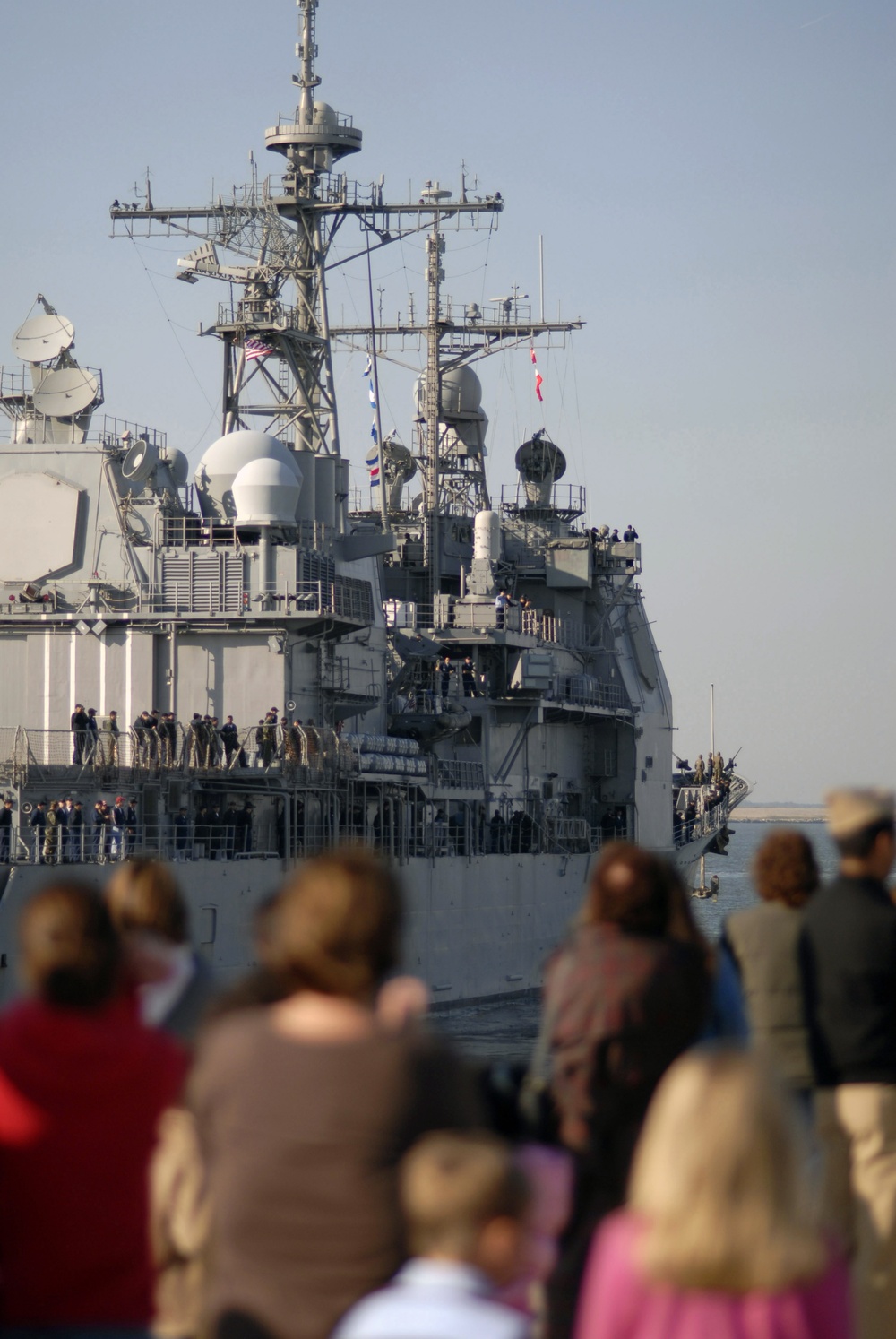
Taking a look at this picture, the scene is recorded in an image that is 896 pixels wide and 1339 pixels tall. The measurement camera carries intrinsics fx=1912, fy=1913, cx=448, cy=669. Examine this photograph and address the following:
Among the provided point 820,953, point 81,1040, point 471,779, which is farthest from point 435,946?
point 81,1040

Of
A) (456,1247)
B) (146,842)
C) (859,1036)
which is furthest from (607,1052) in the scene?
(146,842)

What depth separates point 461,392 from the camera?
43719 millimetres

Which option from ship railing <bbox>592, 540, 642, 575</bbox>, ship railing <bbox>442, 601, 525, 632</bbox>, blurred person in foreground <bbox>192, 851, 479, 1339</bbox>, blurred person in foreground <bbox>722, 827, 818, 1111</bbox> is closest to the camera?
blurred person in foreground <bbox>192, 851, 479, 1339</bbox>

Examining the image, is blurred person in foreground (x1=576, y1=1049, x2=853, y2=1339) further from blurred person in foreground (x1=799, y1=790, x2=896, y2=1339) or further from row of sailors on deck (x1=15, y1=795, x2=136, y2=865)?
row of sailors on deck (x1=15, y1=795, x2=136, y2=865)

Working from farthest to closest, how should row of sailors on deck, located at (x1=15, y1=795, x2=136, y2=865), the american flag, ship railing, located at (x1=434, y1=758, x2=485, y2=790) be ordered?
1. ship railing, located at (x1=434, y1=758, x2=485, y2=790)
2. the american flag
3. row of sailors on deck, located at (x1=15, y1=795, x2=136, y2=865)

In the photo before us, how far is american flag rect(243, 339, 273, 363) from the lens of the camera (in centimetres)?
3416

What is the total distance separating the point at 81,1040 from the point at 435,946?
2790 centimetres

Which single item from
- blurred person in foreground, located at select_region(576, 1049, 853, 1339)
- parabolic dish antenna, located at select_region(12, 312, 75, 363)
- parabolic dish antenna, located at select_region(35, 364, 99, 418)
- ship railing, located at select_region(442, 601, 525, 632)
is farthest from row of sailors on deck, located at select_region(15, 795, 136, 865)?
blurred person in foreground, located at select_region(576, 1049, 853, 1339)

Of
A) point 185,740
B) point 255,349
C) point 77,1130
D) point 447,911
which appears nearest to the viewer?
point 77,1130

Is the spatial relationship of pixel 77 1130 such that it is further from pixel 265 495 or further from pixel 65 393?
pixel 65 393

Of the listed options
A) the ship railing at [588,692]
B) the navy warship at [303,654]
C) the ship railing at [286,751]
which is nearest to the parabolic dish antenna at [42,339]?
the navy warship at [303,654]

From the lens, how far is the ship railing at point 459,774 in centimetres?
3459

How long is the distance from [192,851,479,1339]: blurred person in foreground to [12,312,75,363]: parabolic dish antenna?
2819 cm

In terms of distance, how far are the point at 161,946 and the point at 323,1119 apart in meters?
1.88
